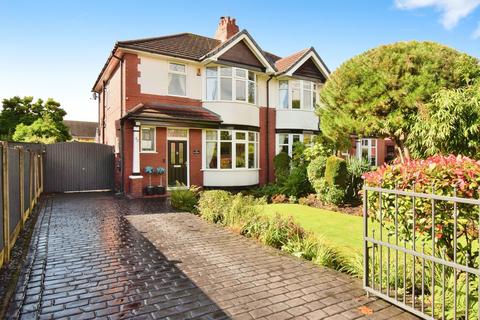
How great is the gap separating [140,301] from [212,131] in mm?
12073

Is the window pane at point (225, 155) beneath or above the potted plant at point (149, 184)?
above

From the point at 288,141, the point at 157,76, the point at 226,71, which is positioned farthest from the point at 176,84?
the point at 288,141

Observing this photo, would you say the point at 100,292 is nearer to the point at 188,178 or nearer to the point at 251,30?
the point at 188,178

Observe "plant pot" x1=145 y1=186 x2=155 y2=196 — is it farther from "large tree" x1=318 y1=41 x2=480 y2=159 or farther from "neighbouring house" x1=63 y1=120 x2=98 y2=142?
"neighbouring house" x1=63 y1=120 x2=98 y2=142

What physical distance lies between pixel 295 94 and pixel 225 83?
15.1 ft

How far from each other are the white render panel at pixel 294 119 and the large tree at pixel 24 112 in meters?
28.1

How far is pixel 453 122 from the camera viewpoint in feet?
33.3

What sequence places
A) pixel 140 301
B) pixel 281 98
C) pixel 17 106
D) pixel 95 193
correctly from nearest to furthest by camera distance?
1. pixel 140 301
2. pixel 95 193
3. pixel 281 98
4. pixel 17 106

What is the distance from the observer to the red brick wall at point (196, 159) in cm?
1509

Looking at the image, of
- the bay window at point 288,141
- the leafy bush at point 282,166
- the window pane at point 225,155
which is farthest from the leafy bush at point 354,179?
the window pane at point 225,155

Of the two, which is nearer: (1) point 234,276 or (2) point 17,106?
(1) point 234,276

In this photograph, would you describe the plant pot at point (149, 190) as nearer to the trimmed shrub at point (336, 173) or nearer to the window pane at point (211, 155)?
the window pane at point (211, 155)

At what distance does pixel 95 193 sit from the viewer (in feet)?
48.7

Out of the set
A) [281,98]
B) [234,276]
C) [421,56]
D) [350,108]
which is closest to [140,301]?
[234,276]
